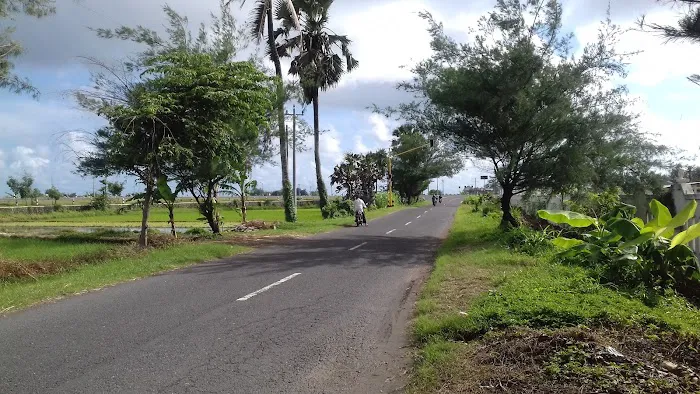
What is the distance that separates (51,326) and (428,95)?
14.5m

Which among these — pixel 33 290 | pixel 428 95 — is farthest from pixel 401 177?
pixel 33 290

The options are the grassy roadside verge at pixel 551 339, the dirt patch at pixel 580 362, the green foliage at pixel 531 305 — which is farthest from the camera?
the green foliage at pixel 531 305

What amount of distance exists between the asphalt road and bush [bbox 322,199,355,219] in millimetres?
23779

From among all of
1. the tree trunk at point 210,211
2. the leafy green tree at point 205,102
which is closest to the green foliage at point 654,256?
the leafy green tree at point 205,102

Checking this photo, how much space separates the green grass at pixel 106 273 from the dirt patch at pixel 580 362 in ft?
23.4

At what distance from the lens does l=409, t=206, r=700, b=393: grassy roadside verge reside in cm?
458

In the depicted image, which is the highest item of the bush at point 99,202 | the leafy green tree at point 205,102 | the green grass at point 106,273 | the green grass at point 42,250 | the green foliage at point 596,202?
the leafy green tree at point 205,102

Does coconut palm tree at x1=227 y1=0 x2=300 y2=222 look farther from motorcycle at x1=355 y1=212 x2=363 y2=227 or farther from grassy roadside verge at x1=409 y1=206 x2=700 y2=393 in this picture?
grassy roadside verge at x1=409 y1=206 x2=700 y2=393

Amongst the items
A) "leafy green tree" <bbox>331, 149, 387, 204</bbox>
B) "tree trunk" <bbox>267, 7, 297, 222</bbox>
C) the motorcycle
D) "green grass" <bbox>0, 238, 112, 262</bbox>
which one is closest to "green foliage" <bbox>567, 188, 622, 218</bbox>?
the motorcycle

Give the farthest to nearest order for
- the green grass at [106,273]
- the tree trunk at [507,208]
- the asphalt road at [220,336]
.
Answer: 1. the tree trunk at [507,208]
2. the green grass at [106,273]
3. the asphalt road at [220,336]

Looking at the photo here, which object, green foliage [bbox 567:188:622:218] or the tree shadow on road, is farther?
green foliage [bbox 567:188:622:218]

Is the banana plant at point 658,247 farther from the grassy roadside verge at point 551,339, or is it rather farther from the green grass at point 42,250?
the green grass at point 42,250

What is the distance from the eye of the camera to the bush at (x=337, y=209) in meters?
35.7

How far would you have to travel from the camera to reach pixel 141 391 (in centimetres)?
496
